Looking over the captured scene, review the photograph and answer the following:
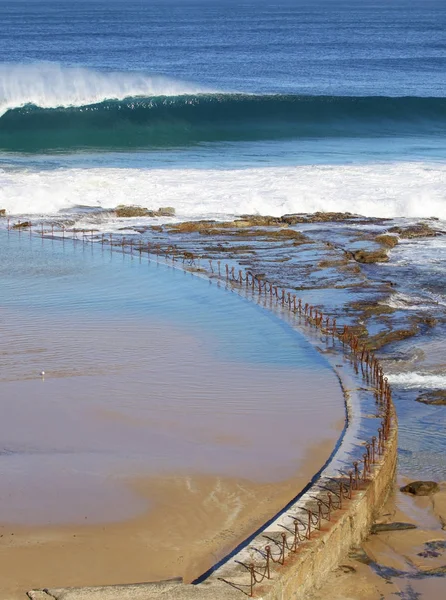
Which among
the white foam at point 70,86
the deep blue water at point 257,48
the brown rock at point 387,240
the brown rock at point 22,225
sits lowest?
the brown rock at point 387,240

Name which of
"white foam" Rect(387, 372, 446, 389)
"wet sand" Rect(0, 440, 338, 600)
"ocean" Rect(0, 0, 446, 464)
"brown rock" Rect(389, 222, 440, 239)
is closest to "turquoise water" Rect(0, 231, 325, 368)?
"white foam" Rect(387, 372, 446, 389)

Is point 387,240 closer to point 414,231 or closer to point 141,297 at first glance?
point 414,231

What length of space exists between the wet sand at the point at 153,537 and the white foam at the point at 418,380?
12.3 feet

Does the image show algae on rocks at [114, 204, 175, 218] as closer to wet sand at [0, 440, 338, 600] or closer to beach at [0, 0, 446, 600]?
beach at [0, 0, 446, 600]

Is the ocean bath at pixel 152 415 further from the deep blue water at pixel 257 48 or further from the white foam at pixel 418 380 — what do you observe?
the deep blue water at pixel 257 48

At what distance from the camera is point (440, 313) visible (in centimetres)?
1680

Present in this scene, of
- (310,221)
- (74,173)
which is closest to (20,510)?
(310,221)

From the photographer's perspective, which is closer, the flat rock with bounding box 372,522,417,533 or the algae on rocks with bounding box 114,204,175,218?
the flat rock with bounding box 372,522,417,533

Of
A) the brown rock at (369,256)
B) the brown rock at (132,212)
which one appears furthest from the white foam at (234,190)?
the brown rock at (369,256)

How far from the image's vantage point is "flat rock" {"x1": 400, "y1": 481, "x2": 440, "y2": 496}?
1075 centimetres

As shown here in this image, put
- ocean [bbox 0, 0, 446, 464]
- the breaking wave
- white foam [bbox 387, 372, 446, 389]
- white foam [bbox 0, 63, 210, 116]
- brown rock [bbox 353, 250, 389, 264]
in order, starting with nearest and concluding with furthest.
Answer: white foam [bbox 387, 372, 446, 389], brown rock [bbox 353, 250, 389, 264], ocean [bbox 0, 0, 446, 464], the breaking wave, white foam [bbox 0, 63, 210, 116]

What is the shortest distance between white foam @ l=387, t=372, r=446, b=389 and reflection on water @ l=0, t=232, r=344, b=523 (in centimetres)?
100

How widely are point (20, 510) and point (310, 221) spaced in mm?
15521

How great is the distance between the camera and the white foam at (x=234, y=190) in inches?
→ 1029
